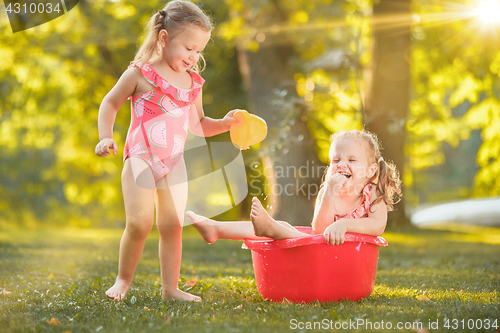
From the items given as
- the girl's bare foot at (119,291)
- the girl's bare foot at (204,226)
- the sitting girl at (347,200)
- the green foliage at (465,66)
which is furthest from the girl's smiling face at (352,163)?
the green foliage at (465,66)

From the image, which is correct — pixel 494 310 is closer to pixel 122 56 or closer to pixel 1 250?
pixel 1 250

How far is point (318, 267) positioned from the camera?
2.45 metres

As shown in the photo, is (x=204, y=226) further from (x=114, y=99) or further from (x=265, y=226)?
(x=114, y=99)

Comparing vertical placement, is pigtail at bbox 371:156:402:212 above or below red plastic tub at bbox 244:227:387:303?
above

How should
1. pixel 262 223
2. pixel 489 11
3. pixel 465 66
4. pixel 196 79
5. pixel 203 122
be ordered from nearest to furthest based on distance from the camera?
1. pixel 262 223
2. pixel 196 79
3. pixel 203 122
4. pixel 489 11
5. pixel 465 66

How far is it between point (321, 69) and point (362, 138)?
25.1 ft

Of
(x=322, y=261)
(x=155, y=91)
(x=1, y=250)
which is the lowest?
(x=1, y=250)

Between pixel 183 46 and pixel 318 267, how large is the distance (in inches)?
56.6

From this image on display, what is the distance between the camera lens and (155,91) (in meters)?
2.72

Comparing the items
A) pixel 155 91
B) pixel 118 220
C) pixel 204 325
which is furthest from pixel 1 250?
pixel 118 220

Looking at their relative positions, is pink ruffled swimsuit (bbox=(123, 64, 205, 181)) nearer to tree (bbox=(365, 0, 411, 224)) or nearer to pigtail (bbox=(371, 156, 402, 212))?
pigtail (bbox=(371, 156, 402, 212))

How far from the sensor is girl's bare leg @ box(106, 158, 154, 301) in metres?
2.59

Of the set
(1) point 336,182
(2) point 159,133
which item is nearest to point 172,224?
(2) point 159,133

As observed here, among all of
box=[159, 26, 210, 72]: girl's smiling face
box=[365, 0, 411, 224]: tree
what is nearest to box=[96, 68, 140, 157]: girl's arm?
box=[159, 26, 210, 72]: girl's smiling face
